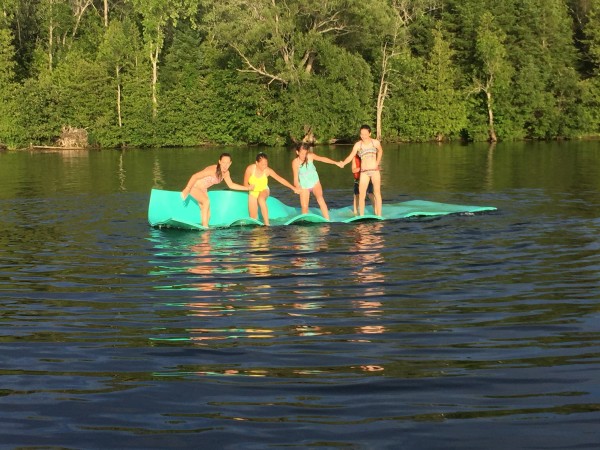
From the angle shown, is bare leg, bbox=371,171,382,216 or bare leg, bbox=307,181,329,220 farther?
bare leg, bbox=371,171,382,216

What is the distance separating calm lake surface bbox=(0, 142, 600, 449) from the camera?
610 centimetres

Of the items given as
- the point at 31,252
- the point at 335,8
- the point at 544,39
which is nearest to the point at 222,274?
the point at 31,252

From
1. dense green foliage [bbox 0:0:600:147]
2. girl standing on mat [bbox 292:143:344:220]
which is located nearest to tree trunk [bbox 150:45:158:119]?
dense green foliage [bbox 0:0:600:147]

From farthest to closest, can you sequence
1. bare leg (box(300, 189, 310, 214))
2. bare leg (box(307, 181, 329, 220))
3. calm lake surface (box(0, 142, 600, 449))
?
bare leg (box(300, 189, 310, 214)), bare leg (box(307, 181, 329, 220)), calm lake surface (box(0, 142, 600, 449))

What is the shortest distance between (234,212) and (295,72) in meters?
34.2

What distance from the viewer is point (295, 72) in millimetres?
51156

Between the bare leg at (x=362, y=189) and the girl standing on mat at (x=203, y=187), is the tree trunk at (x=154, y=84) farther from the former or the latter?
the girl standing on mat at (x=203, y=187)

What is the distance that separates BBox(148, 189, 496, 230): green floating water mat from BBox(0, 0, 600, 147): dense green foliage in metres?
31.4

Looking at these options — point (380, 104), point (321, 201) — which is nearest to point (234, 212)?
point (321, 201)

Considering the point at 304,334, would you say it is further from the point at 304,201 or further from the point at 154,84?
the point at 154,84

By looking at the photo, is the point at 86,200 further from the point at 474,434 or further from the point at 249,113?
the point at 249,113

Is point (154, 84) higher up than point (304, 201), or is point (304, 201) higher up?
point (154, 84)

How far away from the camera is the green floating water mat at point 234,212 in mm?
16812

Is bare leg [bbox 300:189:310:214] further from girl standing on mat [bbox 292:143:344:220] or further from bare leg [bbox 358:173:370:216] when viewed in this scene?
bare leg [bbox 358:173:370:216]
